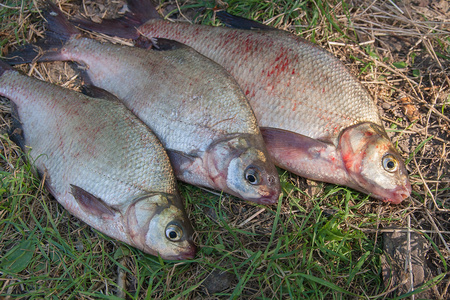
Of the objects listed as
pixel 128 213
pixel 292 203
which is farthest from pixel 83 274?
pixel 292 203

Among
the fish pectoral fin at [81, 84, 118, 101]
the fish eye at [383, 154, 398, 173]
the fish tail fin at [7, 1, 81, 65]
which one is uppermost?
the fish tail fin at [7, 1, 81, 65]

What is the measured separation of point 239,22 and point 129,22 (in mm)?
1072

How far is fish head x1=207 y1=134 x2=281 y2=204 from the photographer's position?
8.07ft

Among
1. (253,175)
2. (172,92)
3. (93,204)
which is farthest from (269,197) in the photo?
(93,204)

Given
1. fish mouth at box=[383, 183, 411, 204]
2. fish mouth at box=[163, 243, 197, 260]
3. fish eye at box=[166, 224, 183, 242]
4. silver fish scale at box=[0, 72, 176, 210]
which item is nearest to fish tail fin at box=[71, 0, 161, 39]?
silver fish scale at box=[0, 72, 176, 210]

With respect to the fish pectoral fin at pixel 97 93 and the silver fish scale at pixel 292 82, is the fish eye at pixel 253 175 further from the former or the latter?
the fish pectoral fin at pixel 97 93

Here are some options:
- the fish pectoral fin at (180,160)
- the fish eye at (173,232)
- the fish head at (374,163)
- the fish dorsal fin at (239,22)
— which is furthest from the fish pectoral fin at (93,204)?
the fish dorsal fin at (239,22)

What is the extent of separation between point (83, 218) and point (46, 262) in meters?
0.42

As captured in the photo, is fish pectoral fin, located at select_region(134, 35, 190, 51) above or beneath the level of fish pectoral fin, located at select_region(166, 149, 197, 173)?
above

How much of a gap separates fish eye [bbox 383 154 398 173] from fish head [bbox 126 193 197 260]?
157 centimetres

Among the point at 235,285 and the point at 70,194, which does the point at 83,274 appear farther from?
the point at 235,285

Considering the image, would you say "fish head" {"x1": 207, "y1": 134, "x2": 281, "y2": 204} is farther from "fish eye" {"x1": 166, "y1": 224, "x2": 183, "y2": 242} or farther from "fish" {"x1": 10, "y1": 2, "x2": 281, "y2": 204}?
"fish eye" {"x1": 166, "y1": 224, "x2": 183, "y2": 242}

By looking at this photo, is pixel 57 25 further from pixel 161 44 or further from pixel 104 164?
pixel 104 164

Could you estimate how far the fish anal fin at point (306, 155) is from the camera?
2.63 m
